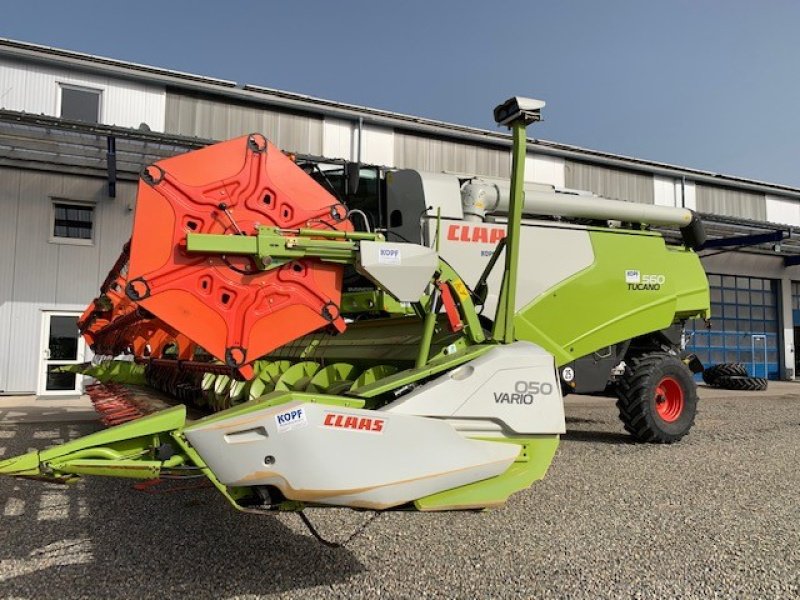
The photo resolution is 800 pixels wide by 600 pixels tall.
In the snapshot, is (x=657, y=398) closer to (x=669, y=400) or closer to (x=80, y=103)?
(x=669, y=400)

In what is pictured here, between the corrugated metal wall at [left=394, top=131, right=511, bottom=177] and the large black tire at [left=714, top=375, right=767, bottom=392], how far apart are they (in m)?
8.38

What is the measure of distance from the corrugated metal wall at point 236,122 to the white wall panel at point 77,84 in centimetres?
33

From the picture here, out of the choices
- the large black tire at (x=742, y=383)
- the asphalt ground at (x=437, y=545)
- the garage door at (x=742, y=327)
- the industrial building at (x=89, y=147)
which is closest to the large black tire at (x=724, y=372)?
the large black tire at (x=742, y=383)

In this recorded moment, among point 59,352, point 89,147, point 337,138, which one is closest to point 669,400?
point 337,138

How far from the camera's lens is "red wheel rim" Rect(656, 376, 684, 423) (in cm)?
751

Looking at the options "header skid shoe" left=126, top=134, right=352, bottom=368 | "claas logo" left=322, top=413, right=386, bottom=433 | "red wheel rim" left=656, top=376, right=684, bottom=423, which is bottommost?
"red wheel rim" left=656, top=376, right=684, bottom=423

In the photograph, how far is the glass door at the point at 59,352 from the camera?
12.6m

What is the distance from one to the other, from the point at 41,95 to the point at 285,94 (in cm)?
493

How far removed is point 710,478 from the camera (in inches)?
217

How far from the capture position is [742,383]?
1744 centimetres

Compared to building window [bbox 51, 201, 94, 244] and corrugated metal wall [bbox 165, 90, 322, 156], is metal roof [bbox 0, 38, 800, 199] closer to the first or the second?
corrugated metal wall [bbox 165, 90, 322, 156]

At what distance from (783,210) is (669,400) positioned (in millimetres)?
19651

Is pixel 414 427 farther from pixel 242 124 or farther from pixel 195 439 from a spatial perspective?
pixel 242 124

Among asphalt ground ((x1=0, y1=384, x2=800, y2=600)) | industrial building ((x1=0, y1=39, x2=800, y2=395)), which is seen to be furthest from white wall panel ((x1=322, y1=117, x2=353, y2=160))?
asphalt ground ((x1=0, y1=384, x2=800, y2=600))
